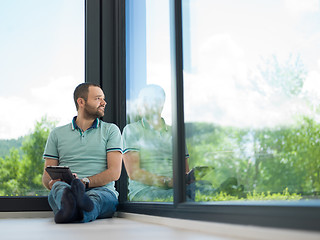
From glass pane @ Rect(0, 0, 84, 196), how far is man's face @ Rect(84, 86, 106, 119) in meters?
0.40

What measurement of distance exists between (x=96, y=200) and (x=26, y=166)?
97 cm

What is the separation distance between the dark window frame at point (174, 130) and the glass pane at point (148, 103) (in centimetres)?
13

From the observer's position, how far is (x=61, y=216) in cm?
253

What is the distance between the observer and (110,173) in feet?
9.88

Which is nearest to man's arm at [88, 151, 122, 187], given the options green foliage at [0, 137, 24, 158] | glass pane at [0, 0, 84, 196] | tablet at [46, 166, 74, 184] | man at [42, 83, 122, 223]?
man at [42, 83, 122, 223]

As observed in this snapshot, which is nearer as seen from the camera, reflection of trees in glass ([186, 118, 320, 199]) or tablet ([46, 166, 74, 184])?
reflection of trees in glass ([186, 118, 320, 199])

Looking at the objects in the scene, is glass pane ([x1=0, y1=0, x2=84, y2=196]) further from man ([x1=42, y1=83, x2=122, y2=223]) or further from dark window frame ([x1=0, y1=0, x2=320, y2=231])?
man ([x1=42, y1=83, x2=122, y2=223])

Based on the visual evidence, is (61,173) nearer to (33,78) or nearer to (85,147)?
(85,147)

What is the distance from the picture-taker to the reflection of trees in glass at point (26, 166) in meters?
3.47

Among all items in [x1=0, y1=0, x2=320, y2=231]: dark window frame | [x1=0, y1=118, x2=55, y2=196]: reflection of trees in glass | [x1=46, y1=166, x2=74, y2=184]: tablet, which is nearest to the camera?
[x1=0, y1=0, x2=320, y2=231]: dark window frame

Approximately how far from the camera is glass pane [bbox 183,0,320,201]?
1857 mm

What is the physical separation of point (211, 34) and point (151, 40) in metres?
0.90

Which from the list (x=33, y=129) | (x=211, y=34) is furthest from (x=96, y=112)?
(x=211, y=34)

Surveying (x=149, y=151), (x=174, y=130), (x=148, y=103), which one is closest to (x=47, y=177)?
(x=149, y=151)
